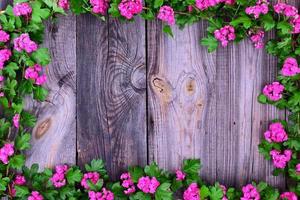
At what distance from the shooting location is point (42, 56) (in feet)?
6.73

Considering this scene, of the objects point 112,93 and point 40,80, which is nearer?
point 40,80

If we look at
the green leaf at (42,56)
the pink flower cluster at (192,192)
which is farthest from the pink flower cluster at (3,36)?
the pink flower cluster at (192,192)

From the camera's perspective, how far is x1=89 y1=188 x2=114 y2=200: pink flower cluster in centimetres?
205

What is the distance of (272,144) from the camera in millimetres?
2111

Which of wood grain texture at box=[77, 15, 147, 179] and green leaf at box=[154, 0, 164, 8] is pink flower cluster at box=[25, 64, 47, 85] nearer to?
wood grain texture at box=[77, 15, 147, 179]

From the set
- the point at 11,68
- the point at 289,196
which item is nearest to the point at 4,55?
the point at 11,68

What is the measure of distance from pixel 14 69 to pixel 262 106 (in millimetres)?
1006

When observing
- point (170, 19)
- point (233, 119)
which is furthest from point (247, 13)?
point (233, 119)

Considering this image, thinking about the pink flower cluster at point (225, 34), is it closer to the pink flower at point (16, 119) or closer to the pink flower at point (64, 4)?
the pink flower at point (64, 4)

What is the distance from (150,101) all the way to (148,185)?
0.35 meters

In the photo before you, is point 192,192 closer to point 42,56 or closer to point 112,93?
point 112,93

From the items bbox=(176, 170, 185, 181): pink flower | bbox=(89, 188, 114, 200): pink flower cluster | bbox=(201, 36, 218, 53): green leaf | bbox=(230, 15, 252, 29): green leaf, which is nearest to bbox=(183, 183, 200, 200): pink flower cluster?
bbox=(176, 170, 185, 181): pink flower

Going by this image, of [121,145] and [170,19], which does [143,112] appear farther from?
[170,19]

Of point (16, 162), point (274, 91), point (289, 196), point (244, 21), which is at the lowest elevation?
point (289, 196)
